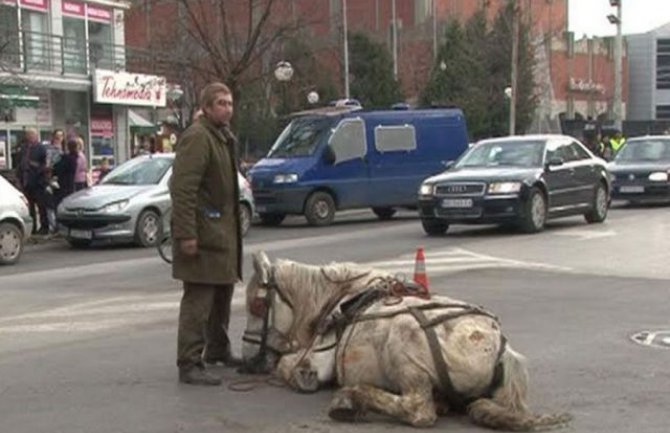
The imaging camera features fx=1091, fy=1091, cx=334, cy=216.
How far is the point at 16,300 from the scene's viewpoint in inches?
476

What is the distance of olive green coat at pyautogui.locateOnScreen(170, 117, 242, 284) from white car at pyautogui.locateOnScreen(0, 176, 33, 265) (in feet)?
30.8

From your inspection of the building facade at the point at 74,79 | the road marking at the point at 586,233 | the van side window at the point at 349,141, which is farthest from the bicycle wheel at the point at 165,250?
the building facade at the point at 74,79

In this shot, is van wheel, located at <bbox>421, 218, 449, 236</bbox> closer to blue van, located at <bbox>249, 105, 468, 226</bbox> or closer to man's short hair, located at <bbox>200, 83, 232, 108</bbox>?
blue van, located at <bbox>249, 105, 468, 226</bbox>

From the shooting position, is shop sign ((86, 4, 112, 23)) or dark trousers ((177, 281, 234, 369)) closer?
dark trousers ((177, 281, 234, 369))

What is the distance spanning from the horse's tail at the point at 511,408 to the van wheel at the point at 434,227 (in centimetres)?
1232

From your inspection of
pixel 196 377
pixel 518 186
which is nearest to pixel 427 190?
pixel 518 186

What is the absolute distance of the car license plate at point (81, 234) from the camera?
18203 mm

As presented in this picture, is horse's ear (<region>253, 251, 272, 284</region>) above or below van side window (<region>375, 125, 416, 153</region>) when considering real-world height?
below

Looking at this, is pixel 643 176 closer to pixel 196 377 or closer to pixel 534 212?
pixel 534 212

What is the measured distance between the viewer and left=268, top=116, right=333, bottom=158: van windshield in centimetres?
2284

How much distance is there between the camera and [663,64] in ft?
337

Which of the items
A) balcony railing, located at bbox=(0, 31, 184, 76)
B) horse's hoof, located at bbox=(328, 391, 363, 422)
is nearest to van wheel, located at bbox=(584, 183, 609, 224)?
horse's hoof, located at bbox=(328, 391, 363, 422)

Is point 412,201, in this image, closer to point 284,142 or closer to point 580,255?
point 284,142

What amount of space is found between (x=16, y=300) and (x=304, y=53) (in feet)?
119
